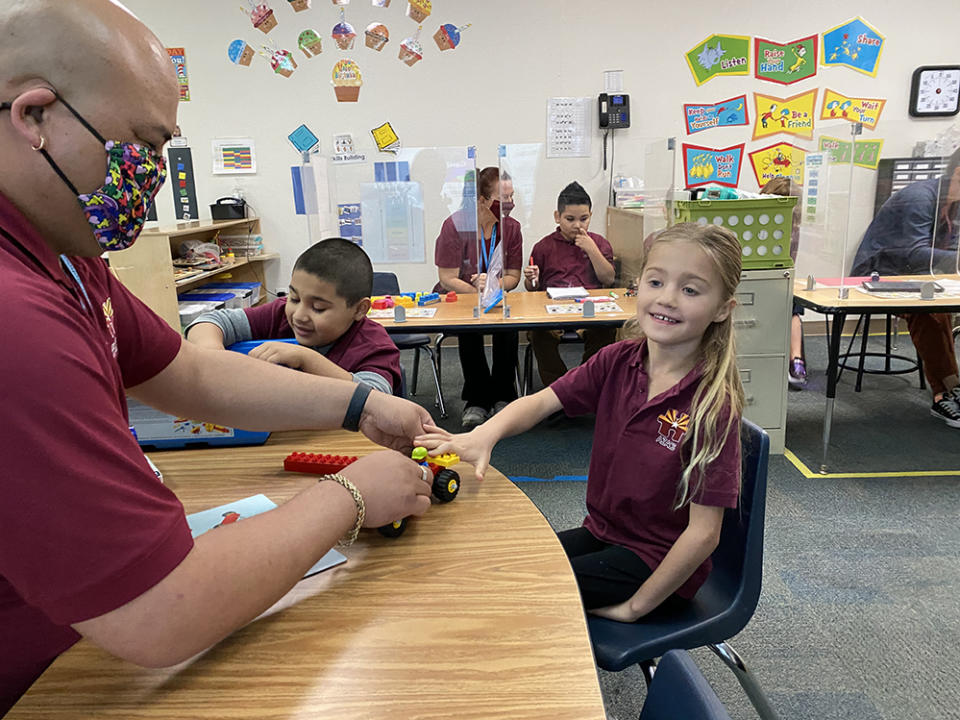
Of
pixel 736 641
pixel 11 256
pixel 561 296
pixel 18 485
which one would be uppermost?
pixel 11 256

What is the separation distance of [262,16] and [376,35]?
85 centimetres

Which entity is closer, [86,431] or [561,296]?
[86,431]

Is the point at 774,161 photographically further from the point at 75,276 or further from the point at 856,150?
the point at 75,276

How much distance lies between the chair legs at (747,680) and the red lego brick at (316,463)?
764 mm

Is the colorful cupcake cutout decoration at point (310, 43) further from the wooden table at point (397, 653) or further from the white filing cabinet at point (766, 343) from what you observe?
the wooden table at point (397, 653)

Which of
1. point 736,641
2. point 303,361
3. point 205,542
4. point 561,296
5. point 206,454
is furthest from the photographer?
point 561,296

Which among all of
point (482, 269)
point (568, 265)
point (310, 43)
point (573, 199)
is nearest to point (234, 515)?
point (482, 269)

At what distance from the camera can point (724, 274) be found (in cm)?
135

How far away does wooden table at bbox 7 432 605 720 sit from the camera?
66 cm

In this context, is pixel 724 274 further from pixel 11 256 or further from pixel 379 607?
pixel 11 256

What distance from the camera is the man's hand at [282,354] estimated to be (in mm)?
1487

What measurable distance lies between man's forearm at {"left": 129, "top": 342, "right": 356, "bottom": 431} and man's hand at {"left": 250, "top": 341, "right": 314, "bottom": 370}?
0.38 meters

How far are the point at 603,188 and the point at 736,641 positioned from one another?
392 cm

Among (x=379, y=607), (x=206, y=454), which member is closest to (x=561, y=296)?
(x=206, y=454)
